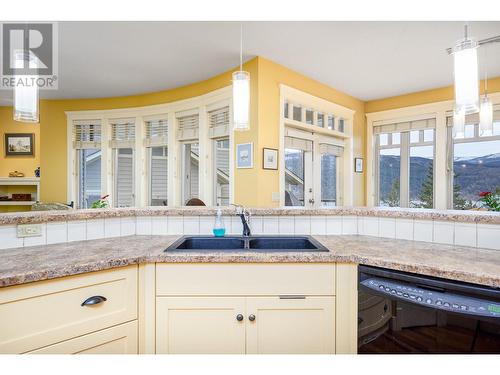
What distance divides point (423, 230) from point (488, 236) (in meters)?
0.29

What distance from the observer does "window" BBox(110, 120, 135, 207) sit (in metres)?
4.71

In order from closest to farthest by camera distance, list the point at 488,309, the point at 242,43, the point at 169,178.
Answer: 1. the point at 488,309
2. the point at 242,43
3. the point at 169,178

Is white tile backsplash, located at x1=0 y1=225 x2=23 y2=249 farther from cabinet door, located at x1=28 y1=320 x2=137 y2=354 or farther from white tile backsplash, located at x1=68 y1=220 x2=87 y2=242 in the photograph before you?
cabinet door, located at x1=28 y1=320 x2=137 y2=354

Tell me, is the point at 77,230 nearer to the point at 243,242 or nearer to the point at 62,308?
the point at 62,308

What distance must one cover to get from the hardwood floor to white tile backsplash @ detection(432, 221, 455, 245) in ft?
2.13

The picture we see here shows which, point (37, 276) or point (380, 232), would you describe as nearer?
point (37, 276)

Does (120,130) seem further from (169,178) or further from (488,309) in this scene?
(488,309)

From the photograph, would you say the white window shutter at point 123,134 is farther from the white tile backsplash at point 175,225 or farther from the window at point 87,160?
the white tile backsplash at point 175,225

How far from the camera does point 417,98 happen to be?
448cm

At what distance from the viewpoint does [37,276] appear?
1.00m

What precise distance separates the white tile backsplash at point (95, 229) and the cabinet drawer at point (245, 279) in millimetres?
643

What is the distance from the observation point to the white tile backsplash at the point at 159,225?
1759 mm

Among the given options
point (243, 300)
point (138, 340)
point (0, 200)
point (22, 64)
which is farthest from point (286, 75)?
point (0, 200)
